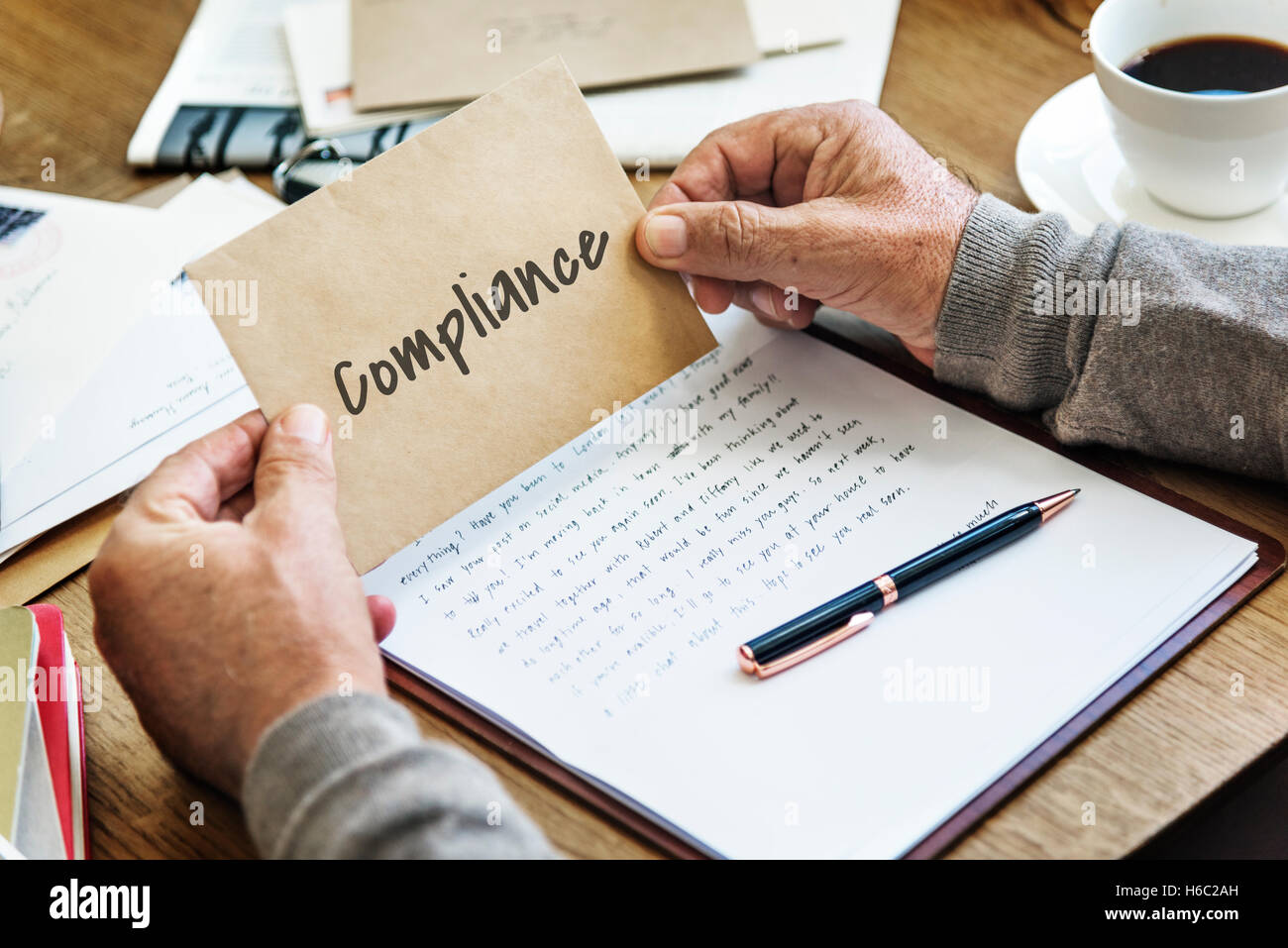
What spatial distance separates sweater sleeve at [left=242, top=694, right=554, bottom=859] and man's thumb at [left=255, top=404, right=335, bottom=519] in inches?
5.4

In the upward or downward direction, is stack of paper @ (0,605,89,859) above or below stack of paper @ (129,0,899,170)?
below

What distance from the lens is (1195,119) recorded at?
758 mm

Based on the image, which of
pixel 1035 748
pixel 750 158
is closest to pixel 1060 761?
pixel 1035 748

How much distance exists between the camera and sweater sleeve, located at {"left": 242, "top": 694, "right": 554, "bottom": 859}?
0.48 metres

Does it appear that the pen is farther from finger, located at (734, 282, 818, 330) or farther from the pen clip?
finger, located at (734, 282, 818, 330)

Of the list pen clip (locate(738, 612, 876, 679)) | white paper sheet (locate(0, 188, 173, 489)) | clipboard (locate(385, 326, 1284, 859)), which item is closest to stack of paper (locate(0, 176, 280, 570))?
white paper sheet (locate(0, 188, 173, 489))

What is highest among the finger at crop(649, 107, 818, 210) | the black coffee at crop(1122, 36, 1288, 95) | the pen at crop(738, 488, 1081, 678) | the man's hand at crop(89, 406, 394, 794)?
the black coffee at crop(1122, 36, 1288, 95)

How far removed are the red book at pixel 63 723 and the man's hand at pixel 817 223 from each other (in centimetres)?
45

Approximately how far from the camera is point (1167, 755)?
0.59 m

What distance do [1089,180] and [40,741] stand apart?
87cm

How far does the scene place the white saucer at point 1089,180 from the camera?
2.77 ft

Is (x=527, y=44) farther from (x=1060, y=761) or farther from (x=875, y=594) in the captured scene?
(x=1060, y=761)
